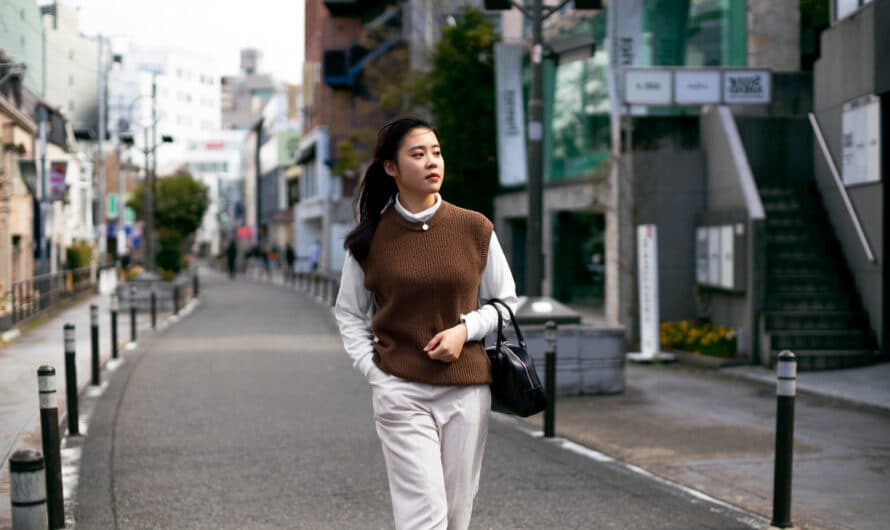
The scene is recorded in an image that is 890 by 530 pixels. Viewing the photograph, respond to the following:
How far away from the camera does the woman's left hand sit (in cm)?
376

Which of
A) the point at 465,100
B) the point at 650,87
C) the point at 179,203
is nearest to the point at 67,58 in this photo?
the point at 650,87

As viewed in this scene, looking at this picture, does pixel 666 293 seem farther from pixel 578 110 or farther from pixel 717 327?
pixel 578 110

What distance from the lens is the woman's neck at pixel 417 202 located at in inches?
156

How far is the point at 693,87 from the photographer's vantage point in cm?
1781

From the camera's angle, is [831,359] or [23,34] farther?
[831,359]

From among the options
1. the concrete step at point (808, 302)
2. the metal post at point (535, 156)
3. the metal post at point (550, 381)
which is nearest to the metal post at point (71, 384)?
the metal post at point (550, 381)

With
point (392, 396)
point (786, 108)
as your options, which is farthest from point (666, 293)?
point (392, 396)

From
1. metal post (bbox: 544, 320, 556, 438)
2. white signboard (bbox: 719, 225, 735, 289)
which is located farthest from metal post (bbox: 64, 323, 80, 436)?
white signboard (bbox: 719, 225, 735, 289)

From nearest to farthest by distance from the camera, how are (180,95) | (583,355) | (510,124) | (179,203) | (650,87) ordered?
(583,355), (650,87), (510,124), (179,203), (180,95)

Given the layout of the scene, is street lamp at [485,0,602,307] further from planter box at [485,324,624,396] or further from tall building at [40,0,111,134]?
tall building at [40,0,111,134]

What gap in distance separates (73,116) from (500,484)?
85.4ft

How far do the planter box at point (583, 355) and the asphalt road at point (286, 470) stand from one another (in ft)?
6.16

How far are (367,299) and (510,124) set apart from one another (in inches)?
875

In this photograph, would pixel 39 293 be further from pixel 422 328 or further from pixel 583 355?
pixel 422 328
